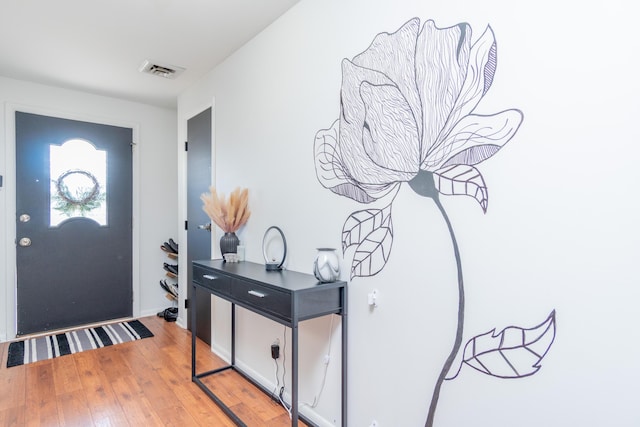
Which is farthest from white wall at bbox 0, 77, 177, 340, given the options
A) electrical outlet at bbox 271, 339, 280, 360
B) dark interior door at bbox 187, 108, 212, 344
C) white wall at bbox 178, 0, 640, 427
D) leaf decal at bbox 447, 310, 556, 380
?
leaf decal at bbox 447, 310, 556, 380

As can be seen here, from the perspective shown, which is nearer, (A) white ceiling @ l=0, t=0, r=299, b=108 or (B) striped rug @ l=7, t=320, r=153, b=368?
(A) white ceiling @ l=0, t=0, r=299, b=108

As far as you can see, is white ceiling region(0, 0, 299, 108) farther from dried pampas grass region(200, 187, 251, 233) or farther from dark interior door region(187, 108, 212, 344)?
dried pampas grass region(200, 187, 251, 233)

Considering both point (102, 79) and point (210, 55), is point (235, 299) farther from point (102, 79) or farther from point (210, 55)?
point (102, 79)

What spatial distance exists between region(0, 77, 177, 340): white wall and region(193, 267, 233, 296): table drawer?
1.89 metres

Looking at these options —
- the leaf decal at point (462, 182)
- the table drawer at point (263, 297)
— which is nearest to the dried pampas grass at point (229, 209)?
the table drawer at point (263, 297)

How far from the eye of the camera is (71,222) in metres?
3.58

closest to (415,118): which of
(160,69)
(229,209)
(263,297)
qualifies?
(263,297)

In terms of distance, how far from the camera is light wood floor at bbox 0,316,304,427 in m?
2.02

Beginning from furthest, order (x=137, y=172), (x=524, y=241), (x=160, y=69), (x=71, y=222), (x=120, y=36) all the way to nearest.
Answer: (x=137, y=172)
(x=71, y=222)
(x=160, y=69)
(x=120, y=36)
(x=524, y=241)

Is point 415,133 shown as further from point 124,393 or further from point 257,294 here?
point 124,393

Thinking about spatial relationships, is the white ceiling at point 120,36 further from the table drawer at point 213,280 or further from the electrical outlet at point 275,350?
the electrical outlet at point 275,350

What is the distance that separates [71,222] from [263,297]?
2874mm

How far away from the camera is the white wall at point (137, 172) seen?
3.26m

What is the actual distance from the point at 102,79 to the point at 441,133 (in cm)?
328
